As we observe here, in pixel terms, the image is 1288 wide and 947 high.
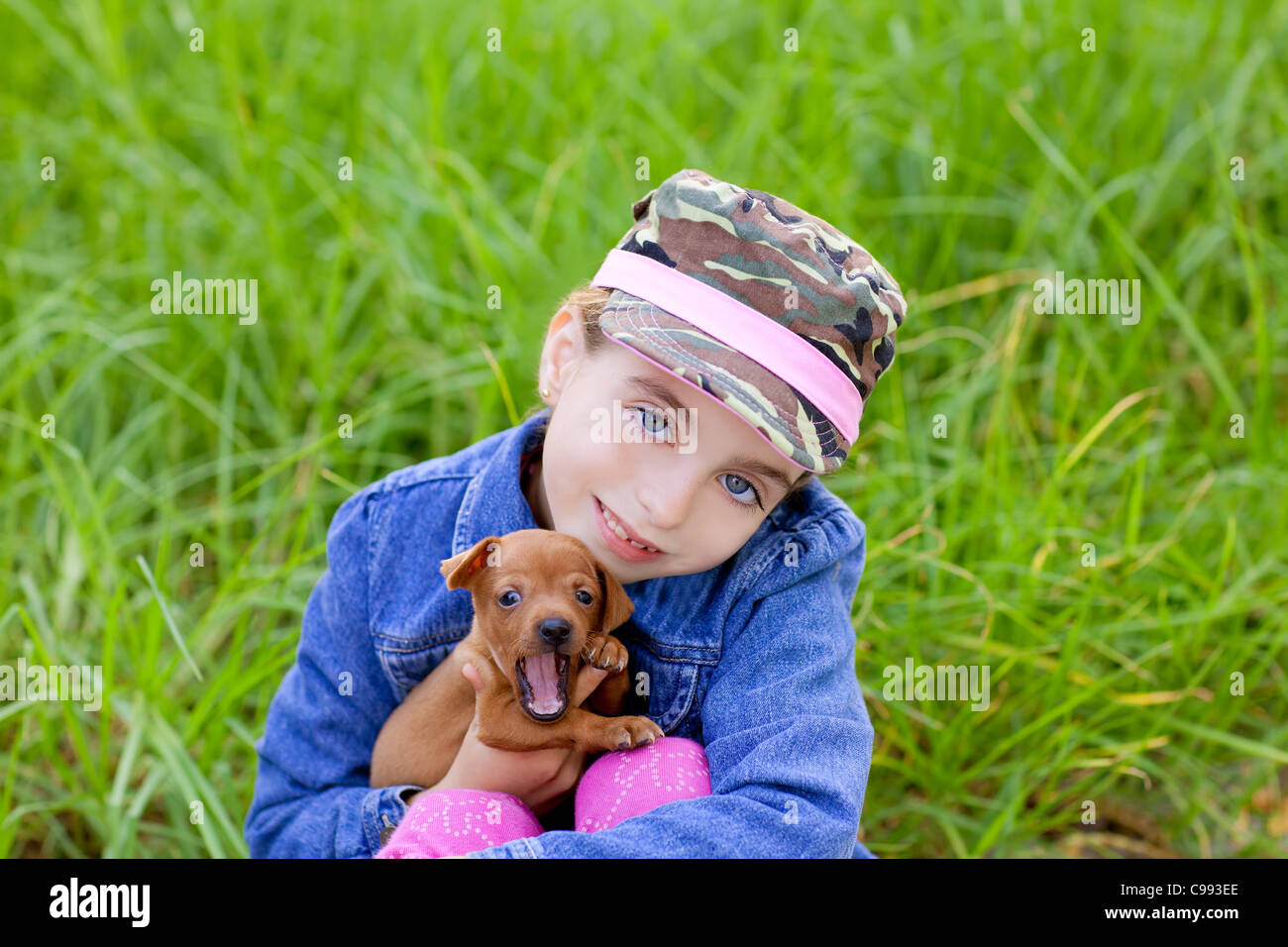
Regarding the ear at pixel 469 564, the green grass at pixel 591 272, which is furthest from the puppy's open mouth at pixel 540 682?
the green grass at pixel 591 272

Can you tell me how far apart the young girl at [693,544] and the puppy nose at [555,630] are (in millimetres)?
136

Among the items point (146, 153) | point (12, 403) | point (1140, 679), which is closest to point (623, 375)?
point (1140, 679)

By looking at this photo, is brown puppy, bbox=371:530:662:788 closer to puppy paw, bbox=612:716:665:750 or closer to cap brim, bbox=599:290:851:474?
puppy paw, bbox=612:716:665:750

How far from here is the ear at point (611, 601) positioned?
1.54 meters

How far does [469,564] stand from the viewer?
59.5 inches

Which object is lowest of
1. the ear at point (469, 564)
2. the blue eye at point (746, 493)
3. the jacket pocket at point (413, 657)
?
the jacket pocket at point (413, 657)

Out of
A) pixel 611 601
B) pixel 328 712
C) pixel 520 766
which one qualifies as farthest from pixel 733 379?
pixel 328 712

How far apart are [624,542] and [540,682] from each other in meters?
0.23

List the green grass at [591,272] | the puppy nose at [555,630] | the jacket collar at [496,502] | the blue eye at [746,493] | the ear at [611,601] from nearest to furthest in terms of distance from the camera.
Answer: the puppy nose at [555,630], the ear at [611,601], the blue eye at [746,493], the jacket collar at [496,502], the green grass at [591,272]

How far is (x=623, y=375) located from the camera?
165 cm

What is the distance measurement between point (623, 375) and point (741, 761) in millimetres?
552

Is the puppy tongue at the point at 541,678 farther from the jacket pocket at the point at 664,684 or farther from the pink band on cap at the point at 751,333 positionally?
the pink band on cap at the point at 751,333

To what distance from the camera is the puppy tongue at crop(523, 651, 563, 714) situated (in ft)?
4.97

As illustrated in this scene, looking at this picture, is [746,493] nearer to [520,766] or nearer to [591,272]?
[520,766]
